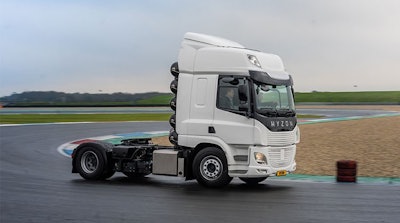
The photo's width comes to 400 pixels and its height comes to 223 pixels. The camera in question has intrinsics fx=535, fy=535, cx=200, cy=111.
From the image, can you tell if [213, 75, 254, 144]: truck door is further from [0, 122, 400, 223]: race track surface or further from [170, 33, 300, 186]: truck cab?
[0, 122, 400, 223]: race track surface

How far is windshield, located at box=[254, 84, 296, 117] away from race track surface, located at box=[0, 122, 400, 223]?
1.75 metres

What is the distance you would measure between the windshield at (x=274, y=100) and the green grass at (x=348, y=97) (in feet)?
230

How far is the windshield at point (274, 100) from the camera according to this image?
38.1 ft

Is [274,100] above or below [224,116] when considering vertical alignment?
above

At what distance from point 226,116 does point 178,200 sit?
93.8 inches

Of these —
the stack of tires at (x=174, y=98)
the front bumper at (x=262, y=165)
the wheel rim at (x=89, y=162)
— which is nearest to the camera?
the front bumper at (x=262, y=165)

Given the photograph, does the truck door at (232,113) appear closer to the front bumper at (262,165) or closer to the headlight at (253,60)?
the front bumper at (262,165)

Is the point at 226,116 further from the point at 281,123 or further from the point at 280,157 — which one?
the point at 280,157

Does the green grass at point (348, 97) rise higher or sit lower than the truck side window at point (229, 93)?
higher

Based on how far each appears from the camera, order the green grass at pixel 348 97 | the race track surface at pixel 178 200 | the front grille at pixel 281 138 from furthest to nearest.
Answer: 1. the green grass at pixel 348 97
2. the front grille at pixel 281 138
3. the race track surface at pixel 178 200

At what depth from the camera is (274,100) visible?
11953 millimetres

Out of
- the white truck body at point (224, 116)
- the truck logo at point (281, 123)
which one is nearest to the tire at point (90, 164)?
the white truck body at point (224, 116)

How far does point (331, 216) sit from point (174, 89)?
5160 millimetres

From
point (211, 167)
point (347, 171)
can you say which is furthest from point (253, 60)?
point (347, 171)
